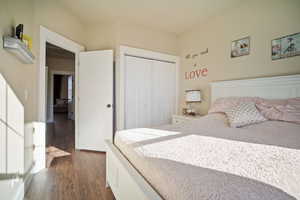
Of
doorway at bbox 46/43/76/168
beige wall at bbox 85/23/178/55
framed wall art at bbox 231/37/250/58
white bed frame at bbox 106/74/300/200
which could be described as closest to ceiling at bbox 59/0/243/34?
beige wall at bbox 85/23/178/55

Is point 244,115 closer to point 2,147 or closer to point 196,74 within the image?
point 196,74

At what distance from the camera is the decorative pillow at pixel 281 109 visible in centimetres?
153

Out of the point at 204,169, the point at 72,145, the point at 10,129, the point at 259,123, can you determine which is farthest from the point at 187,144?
the point at 72,145

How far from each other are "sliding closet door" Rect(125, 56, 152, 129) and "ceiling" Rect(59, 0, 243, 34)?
0.80 metres

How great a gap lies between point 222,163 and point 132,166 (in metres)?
0.61

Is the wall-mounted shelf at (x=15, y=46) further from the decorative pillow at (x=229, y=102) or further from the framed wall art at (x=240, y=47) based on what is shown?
the framed wall art at (x=240, y=47)

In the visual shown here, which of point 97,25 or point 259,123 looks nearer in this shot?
point 259,123

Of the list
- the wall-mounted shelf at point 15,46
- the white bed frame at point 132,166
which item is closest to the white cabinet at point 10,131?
the wall-mounted shelf at point 15,46

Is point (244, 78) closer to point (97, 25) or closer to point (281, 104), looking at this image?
point (281, 104)

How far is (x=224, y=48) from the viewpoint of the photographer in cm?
271

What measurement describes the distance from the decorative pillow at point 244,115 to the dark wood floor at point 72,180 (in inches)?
62.0

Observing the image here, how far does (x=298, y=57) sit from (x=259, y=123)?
41.0 inches

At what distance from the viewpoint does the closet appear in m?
3.18

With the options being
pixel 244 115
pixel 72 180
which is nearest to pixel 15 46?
pixel 72 180
